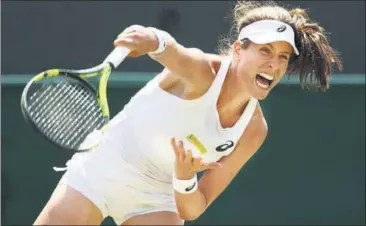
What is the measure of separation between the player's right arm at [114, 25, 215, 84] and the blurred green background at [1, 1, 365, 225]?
192cm

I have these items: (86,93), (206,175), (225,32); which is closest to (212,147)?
(206,175)

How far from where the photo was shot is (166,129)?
3340mm

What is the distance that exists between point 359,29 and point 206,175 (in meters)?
2.10

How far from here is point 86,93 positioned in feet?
10.8

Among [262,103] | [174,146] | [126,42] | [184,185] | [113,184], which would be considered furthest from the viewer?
[262,103]

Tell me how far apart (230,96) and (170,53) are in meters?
0.35

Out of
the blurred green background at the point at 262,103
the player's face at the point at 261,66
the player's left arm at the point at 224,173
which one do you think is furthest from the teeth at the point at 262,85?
the blurred green background at the point at 262,103

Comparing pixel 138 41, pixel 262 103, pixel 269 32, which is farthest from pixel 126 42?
pixel 262 103

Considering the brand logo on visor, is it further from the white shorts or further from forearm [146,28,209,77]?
the white shorts

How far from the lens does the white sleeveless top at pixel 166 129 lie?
10.9 ft

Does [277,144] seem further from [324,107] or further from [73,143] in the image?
[73,143]

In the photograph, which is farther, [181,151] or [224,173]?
[224,173]

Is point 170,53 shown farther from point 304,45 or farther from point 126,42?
point 304,45

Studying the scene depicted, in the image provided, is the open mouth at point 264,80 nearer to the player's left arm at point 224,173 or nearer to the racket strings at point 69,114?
the player's left arm at point 224,173
